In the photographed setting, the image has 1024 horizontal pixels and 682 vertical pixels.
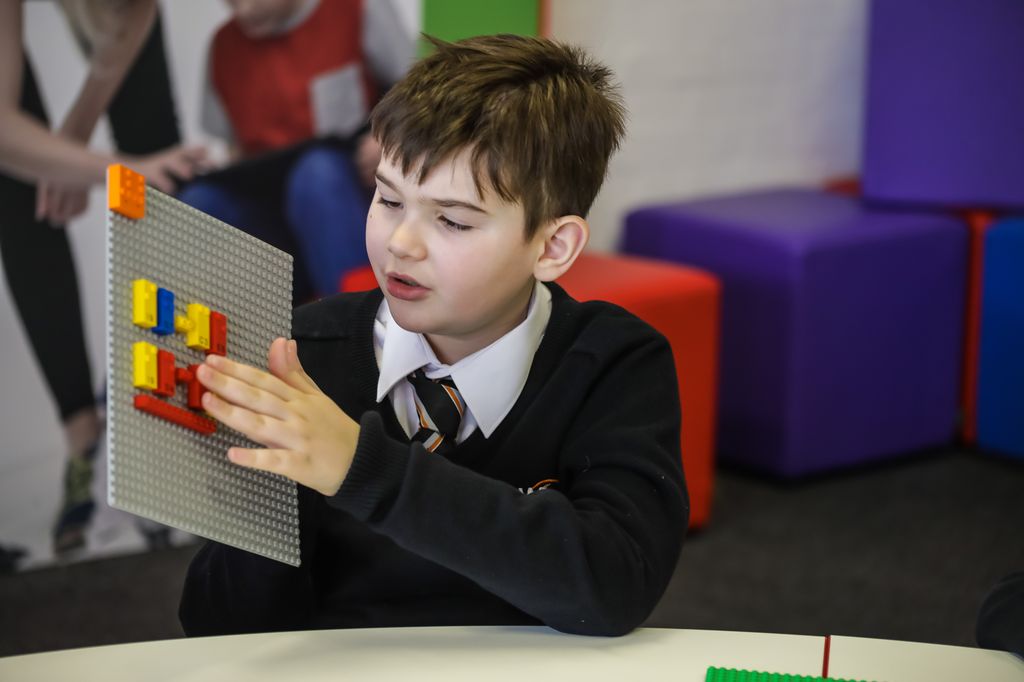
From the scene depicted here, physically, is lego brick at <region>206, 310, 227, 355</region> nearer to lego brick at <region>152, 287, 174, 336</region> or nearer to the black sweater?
lego brick at <region>152, 287, 174, 336</region>

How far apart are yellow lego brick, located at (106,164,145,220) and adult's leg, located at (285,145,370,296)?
1.75 m

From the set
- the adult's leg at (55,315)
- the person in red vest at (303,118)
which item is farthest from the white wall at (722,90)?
the adult's leg at (55,315)

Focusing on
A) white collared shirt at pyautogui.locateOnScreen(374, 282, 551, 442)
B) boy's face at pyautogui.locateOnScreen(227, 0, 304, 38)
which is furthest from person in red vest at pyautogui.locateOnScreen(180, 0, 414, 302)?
white collared shirt at pyautogui.locateOnScreen(374, 282, 551, 442)

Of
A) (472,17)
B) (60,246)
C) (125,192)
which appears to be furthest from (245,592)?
(472,17)

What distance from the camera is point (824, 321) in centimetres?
287

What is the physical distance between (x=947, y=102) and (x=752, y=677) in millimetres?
2468

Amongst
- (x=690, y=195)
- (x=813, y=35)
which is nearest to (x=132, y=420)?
(x=690, y=195)

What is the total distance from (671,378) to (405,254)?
0.93 ft

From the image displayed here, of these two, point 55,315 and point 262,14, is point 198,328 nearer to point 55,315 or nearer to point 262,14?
point 55,315

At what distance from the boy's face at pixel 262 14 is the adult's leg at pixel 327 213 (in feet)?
0.79

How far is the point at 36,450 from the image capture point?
2.38 m

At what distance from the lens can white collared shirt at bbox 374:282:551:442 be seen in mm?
1145

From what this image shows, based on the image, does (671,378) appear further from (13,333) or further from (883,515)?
(883,515)

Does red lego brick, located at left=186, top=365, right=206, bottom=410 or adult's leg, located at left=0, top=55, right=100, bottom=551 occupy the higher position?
red lego brick, located at left=186, top=365, right=206, bottom=410
